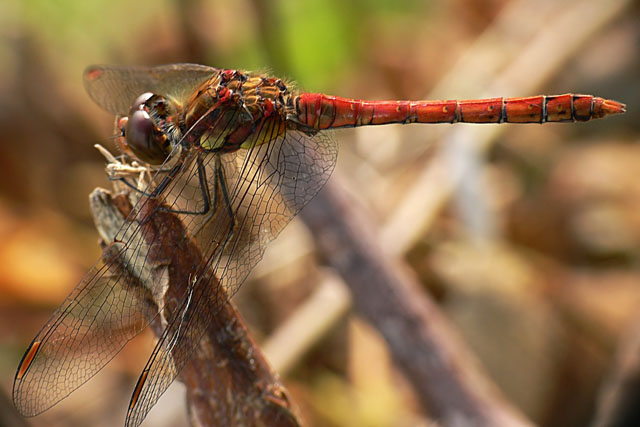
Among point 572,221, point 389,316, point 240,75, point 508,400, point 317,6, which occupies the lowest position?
point 508,400

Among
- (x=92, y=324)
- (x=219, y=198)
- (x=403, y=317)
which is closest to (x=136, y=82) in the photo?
(x=219, y=198)

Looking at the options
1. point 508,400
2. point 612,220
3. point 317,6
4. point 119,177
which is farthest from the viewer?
point 317,6

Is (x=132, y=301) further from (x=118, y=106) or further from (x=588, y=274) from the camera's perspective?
(x=588, y=274)

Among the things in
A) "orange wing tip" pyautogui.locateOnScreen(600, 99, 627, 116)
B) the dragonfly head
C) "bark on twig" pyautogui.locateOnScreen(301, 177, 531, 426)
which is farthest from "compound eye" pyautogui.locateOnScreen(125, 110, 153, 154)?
"orange wing tip" pyautogui.locateOnScreen(600, 99, 627, 116)

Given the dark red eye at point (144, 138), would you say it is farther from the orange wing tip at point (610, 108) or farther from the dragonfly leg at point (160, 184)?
the orange wing tip at point (610, 108)

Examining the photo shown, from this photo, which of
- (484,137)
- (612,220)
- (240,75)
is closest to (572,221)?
(612,220)

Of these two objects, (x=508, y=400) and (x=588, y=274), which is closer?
(x=508, y=400)

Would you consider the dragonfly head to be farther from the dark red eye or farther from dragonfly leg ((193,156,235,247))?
dragonfly leg ((193,156,235,247))

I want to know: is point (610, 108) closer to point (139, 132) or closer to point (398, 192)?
point (139, 132)
